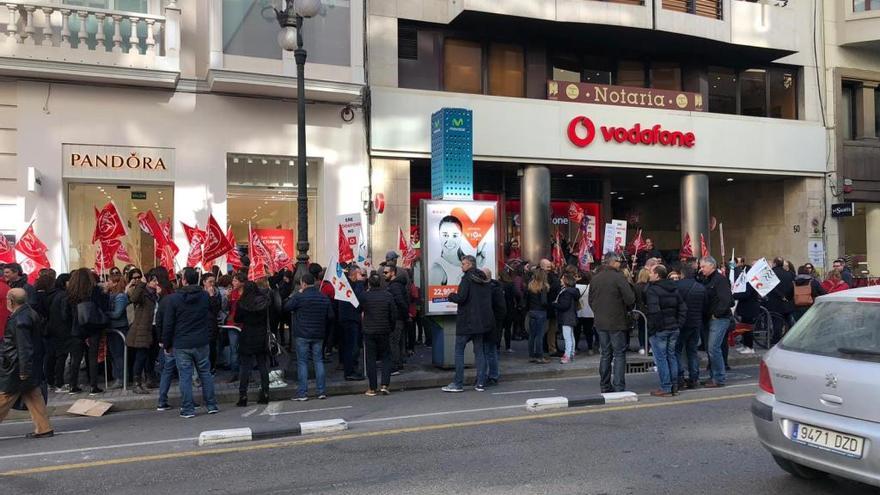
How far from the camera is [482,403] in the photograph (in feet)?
30.5

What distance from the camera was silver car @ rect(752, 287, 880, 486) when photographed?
4.58 m

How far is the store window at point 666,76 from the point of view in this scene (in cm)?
2180

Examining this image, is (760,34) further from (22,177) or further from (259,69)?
(22,177)

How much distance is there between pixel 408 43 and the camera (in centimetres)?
1884

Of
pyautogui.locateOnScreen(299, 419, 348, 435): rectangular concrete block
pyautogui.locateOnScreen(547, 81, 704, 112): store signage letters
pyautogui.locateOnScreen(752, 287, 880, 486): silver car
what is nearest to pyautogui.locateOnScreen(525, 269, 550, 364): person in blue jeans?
pyautogui.locateOnScreen(299, 419, 348, 435): rectangular concrete block

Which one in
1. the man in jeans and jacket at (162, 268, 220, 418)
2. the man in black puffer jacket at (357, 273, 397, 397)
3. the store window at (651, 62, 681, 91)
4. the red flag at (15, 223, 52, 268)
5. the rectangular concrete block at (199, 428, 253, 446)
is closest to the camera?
the rectangular concrete block at (199, 428, 253, 446)

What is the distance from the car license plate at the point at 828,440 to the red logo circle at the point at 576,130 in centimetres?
1544

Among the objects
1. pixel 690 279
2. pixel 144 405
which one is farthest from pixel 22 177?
pixel 690 279

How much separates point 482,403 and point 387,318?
188 cm

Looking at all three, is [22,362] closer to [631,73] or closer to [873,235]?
[631,73]

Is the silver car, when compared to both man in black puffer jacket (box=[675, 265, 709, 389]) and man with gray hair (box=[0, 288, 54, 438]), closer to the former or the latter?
man in black puffer jacket (box=[675, 265, 709, 389])

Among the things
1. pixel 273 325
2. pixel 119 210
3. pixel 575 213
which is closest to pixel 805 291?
pixel 575 213

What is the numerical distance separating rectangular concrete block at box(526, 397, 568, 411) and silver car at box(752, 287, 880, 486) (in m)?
3.30

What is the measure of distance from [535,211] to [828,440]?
49.7ft
